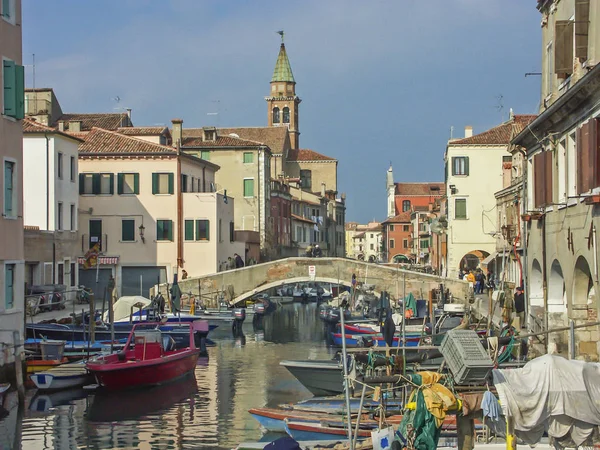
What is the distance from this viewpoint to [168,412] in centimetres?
2252

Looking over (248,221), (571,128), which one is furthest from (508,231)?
(248,221)

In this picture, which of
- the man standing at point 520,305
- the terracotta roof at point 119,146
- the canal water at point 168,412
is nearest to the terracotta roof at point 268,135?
the terracotta roof at point 119,146

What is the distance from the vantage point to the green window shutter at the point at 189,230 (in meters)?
48.5

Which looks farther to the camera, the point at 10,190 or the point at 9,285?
the point at 10,190

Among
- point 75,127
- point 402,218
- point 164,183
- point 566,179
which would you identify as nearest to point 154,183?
point 164,183

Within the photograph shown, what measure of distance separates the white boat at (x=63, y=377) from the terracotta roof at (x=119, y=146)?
23.7 metres

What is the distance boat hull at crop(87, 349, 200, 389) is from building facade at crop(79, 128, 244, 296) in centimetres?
2176

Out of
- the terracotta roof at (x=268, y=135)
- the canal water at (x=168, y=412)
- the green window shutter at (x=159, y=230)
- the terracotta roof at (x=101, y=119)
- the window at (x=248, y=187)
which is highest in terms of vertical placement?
the terracotta roof at (x=268, y=135)

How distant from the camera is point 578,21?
19.4m

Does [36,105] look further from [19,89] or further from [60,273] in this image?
[19,89]

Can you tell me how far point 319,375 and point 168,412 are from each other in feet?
11.9

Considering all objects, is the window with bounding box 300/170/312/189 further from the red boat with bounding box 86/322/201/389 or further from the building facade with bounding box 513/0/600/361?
the building facade with bounding box 513/0/600/361

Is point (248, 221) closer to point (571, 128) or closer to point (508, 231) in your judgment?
point (508, 231)

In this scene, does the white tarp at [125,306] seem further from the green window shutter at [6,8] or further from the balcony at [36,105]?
the balcony at [36,105]
